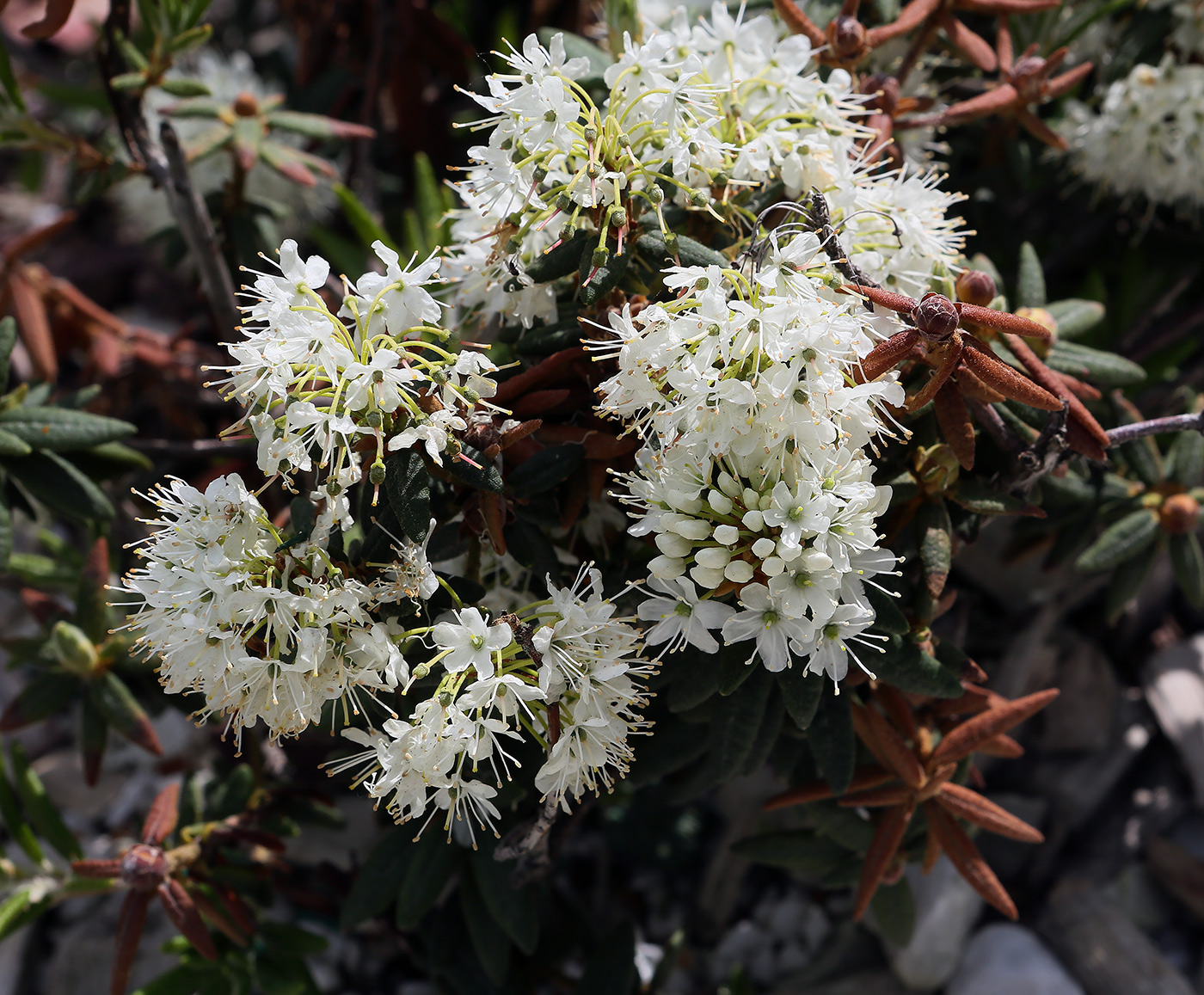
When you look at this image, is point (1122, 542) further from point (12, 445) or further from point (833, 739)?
point (12, 445)

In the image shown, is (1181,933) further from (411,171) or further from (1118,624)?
(411,171)

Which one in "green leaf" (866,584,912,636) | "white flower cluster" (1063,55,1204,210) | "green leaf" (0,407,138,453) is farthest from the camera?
"white flower cluster" (1063,55,1204,210)

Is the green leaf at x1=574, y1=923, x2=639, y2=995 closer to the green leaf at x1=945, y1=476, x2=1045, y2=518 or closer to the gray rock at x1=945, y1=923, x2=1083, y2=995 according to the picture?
the gray rock at x1=945, y1=923, x2=1083, y2=995

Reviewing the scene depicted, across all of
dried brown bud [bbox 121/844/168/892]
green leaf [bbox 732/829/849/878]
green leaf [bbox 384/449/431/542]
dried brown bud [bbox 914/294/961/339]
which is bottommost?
dried brown bud [bbox 121/844/168/892]

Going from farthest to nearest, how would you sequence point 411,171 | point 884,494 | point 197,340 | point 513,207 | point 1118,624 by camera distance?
point 197,340 → point 411,171 → point 1118,624 → point 513,207 → point 884,494

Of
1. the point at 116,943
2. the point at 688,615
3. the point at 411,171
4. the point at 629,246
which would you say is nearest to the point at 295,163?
the point at 411,171

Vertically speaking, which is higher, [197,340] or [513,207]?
[513,207]

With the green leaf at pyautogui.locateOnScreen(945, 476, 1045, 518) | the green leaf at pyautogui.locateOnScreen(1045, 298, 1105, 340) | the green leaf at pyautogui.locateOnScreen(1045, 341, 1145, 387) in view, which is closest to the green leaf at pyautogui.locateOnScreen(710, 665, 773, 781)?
the green leaf at pyautogui.locateOnScreen(945, 476, 1045, 518)
